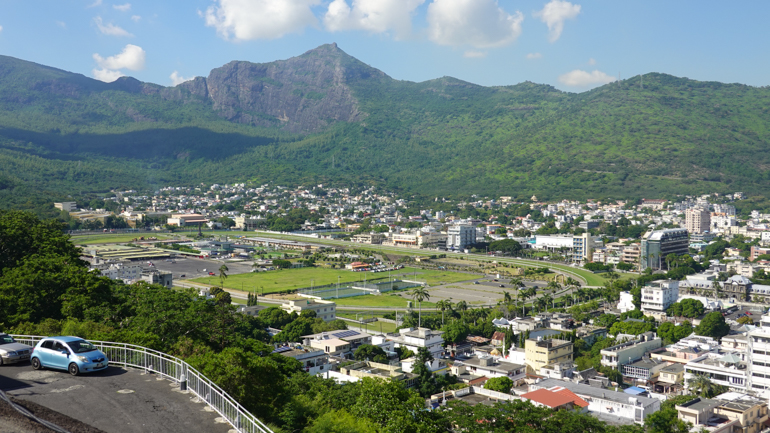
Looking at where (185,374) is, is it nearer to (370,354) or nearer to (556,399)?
(556,399)

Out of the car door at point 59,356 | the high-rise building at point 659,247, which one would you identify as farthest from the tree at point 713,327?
the car door at point 59,356

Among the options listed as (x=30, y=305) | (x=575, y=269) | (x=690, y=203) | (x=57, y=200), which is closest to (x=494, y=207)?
(x=690, y=203)

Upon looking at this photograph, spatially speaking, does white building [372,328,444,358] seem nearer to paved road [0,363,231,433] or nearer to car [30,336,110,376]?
car [30,336,110,376]

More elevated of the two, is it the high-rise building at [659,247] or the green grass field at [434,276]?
the high-rise building at [659,247]

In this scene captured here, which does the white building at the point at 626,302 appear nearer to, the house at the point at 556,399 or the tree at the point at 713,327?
the tree at the point at 713,327

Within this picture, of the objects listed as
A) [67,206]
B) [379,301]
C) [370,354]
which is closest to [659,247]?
[379,301]

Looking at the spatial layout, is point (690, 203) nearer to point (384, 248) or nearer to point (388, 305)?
point (384, 248)
